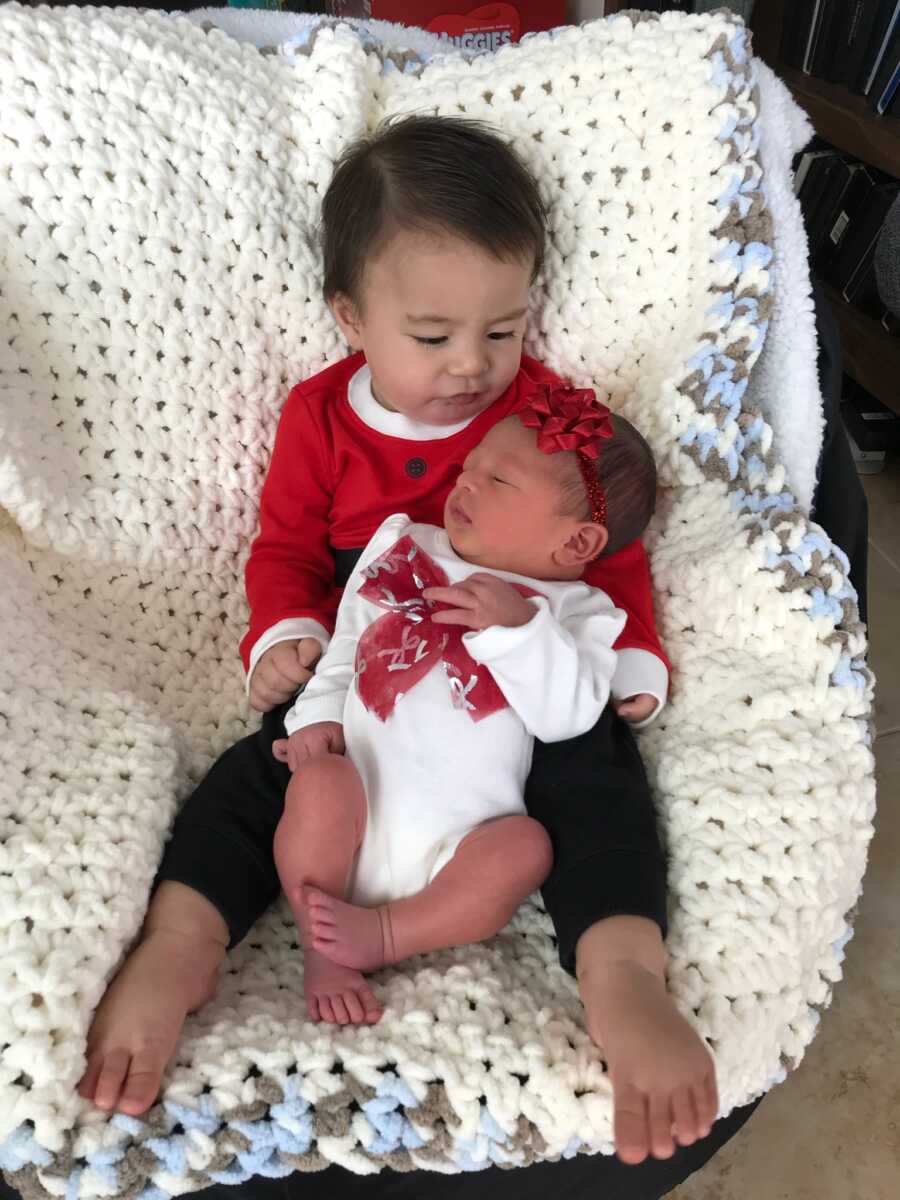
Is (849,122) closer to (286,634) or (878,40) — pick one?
(878,40)

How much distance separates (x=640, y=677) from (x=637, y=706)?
1.1 inches

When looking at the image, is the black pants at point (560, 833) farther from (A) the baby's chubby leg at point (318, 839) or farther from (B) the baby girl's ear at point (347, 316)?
(B) the baby girl's ear at point (347, 316)

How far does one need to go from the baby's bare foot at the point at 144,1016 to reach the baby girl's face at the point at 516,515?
0.41 metres

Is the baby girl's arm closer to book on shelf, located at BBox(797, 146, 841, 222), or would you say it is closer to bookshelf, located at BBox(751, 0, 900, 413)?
bookshelf, located at BBox(751, 0, 900, 413)

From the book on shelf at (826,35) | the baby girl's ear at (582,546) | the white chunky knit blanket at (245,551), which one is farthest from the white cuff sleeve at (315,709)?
the book on shelf at (826,35)

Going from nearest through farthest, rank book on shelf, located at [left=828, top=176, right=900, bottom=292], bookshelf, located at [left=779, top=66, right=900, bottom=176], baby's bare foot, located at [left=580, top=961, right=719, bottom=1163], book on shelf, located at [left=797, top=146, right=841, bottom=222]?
1. baby's bare foot, located at [left=580, top=961, right=719, bottom=1163]
2. bookshelf, located at [left=779, top=66, right=900, bottom=176]
3. book on shelf, located at [left=828, top=176, right=900, bottom=292]
4. book on shelf, located at [left=797, top=146, right=841, bottom=222]

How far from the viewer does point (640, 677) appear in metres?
0.94

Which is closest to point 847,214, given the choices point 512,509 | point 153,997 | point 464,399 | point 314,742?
point 464,399

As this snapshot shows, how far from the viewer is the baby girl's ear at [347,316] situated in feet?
3.48

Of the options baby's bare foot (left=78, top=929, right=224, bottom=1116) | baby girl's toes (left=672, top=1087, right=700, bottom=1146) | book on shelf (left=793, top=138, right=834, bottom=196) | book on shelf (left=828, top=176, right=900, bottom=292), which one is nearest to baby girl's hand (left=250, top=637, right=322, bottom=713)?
baby's bare foot (left=78, top=929, right=224, bottom=1116)

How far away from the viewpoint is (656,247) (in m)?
1.09

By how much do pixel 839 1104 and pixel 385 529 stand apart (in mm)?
797

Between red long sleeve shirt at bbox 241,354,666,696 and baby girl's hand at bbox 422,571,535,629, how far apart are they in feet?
0.72

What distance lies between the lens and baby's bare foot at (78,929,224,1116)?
0.68 meters
